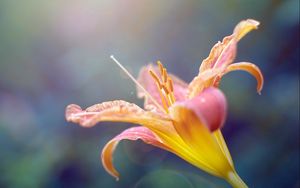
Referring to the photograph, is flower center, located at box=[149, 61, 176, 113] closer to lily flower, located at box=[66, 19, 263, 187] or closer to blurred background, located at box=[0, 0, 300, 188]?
lily flower, located at box=[66, 19, 263, 187]

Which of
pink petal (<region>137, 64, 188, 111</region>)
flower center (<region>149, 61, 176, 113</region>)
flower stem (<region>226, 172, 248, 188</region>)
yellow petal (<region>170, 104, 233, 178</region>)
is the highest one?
pink petal (<region>137, 64, 188, 111</region>)

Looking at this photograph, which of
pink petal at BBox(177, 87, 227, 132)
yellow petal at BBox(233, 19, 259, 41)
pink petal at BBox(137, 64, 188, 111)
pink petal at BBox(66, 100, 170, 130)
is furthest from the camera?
pink petal at BBox(137, 64, 188, 111)

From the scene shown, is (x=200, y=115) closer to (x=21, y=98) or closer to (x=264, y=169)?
(x=264, y=169)

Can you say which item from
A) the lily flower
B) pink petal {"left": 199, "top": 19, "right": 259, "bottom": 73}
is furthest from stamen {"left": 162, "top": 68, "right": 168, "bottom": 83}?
pink petal {"left": 199, "top": 19, "right": 259, "bottom": 73}

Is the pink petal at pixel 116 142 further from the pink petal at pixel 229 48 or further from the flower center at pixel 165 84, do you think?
the pink petal at pixel 229 48

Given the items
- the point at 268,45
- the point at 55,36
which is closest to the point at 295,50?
the point at 268,45

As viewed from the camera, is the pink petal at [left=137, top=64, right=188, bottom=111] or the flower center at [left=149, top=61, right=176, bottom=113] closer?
the flower center at [left=149, top=61, right=176, bottom=113]

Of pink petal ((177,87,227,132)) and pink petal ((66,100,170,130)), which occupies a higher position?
pink petal ((66,100,170,130))

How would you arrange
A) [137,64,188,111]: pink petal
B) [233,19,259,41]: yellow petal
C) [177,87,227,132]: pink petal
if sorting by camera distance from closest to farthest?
1. [177,87,227,132]: pink petal
2. [233,19,259,41]: yellow petal
3. [137,64,188,111]: pink petal

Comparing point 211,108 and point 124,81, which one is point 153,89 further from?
point 124,81

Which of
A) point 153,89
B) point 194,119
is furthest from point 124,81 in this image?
point 194,119
